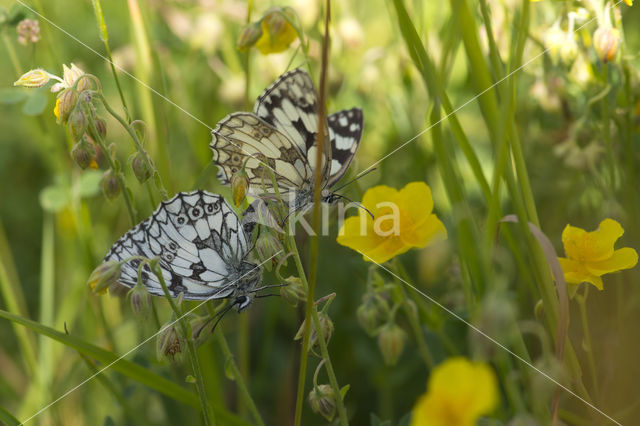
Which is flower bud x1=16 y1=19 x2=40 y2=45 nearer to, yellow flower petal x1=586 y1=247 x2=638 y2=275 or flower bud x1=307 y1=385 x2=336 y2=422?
flower bud x1=307 y1=385 x2=336 y2=422

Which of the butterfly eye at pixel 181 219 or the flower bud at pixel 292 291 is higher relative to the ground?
the butterfly eye at pixel 181 219

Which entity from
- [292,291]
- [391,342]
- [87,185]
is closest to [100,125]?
[292,291]

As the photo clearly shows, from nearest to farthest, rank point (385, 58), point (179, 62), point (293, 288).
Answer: point (293, 288) → point (385, 58) → point (179, 62)

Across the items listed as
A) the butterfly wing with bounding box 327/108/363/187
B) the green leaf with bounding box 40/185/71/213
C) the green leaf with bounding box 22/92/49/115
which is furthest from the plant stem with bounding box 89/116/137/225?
the green leaf with bounding box 40/185/71/213

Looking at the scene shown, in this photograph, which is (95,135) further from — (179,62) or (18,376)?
(179,62)

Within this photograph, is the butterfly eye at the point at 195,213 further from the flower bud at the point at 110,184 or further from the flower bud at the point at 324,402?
the flower bud at the point at 324,402

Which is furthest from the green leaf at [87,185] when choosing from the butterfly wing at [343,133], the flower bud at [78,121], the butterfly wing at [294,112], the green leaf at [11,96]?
the flower bud at [78,121]

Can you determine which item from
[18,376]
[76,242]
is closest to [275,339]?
[76,242]
